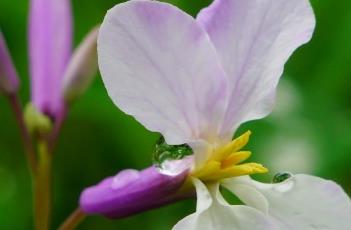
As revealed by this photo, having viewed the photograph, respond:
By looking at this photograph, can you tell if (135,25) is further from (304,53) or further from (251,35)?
(304,53)

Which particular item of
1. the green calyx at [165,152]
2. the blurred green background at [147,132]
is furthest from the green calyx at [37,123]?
the blurred green background at [147,132]

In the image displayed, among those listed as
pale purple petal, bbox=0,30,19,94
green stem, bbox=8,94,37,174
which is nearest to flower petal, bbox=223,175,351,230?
green stem, bbox=8,94,37,174

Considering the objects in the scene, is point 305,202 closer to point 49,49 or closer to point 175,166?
point 175,166

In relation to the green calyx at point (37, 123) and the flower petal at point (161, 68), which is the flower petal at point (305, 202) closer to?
the flower petal at point (161, 68)

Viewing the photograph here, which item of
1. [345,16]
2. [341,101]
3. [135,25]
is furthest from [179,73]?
[345,16]

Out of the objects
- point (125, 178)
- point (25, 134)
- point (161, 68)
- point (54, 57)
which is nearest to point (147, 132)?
point (54, 57)

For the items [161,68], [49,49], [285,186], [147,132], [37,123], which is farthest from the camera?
[147,132]
